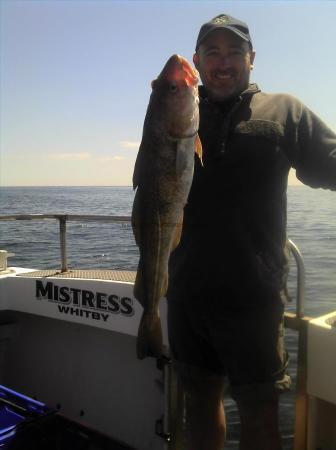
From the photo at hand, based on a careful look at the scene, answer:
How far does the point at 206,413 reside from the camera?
2.97m

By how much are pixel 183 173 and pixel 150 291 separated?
71cm

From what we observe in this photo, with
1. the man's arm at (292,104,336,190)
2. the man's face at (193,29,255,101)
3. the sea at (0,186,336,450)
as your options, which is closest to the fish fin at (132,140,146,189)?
the man's face at (193,29,255,101)

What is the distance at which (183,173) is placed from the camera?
2.49 meters

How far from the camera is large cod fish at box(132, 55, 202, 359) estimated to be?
8.29ft

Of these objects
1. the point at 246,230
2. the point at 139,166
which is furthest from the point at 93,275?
Answer: the point at 246,230

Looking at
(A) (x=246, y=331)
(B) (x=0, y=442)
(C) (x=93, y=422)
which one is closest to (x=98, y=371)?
(C) (x=93, y=422)

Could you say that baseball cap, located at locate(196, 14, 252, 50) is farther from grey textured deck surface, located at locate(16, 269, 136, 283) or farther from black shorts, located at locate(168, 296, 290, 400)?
grey textured deck surface, located at locate(16, 269, 136, 283)

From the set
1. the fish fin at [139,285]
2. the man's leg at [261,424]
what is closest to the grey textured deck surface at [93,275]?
the fish fin at [139,285]

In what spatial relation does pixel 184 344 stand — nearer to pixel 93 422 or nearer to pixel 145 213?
pixel 145 213

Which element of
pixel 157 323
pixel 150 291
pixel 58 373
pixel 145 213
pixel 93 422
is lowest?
pixel 93 422

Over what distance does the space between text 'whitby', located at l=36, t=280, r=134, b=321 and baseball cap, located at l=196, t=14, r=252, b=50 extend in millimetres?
2241

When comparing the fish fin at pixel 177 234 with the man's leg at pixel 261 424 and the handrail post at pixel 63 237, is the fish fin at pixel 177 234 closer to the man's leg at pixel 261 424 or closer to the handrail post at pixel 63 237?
the man's leg at pixel 261 424

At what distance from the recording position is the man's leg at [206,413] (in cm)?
294

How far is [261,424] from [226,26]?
91.1 inches
